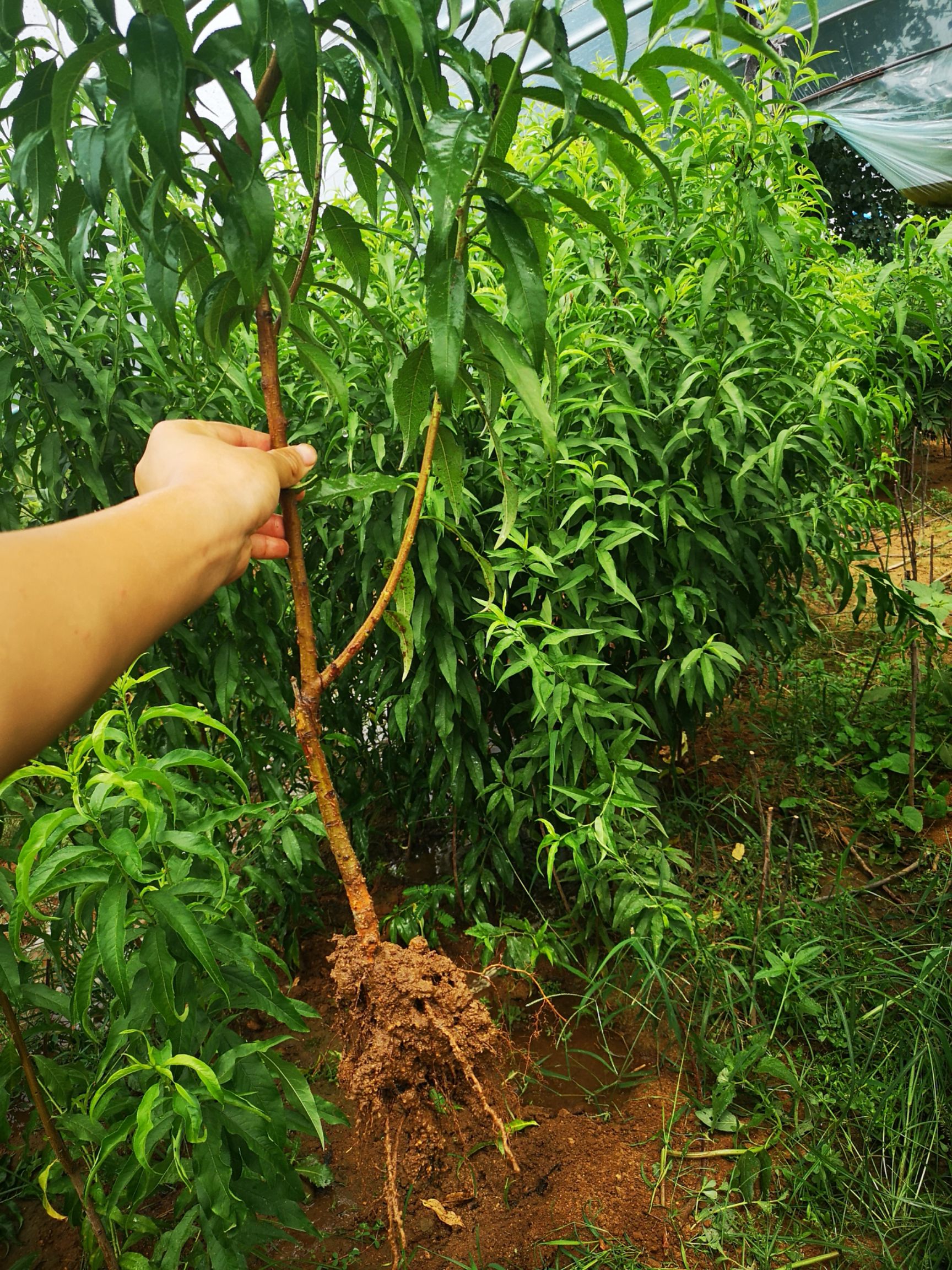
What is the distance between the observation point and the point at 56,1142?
4.13 feet

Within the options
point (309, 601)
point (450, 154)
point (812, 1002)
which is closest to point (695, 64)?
point (450, 154)

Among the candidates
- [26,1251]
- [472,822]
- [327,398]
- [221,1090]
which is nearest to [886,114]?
[327,398]

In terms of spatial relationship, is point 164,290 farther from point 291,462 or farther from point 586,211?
point 586,211

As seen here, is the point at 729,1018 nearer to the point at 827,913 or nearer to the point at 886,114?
the point at 827,913

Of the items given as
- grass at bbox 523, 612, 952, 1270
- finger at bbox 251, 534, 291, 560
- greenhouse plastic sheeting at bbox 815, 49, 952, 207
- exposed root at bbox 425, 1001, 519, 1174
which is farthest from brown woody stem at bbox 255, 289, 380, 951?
greenhouse plastic sheeting at bbox 815, 49, 952, 207

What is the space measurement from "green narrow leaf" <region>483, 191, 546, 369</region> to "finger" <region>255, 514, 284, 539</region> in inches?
19.3

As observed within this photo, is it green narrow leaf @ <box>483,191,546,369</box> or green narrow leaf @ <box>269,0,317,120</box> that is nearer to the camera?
green narrow leaf @ <box>269,0,317,120</box>

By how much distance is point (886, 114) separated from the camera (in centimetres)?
517

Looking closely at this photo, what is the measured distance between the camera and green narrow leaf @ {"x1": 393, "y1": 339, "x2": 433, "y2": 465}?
98cm

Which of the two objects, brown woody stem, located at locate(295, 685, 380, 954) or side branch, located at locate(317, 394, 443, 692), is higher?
side branch, located at locate(317, 394, 443, 692)

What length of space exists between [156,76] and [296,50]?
13 cm

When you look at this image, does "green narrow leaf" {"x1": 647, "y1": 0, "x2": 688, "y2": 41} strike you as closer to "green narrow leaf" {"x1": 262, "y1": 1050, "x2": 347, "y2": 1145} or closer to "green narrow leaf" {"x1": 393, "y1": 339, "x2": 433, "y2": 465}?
"green narrow leaf" {"x1": 393, "y1": 339, "x2": 433, "y2": 465}

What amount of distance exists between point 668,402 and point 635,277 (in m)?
0.31

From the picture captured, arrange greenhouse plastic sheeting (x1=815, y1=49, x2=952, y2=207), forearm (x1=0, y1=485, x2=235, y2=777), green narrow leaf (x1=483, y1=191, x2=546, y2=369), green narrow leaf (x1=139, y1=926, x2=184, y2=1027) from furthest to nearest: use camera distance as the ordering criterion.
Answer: greenhouse plastic sheeting (x1=815, y1=49, x2=952, y2=207)
green narrow leaf (x1=139, y1=926, x2=184, y2=1027)
green narrow leaf (x1=483, y1=191, x2=546, y2=369)
forearm (x1=0, y1=485, x2=235, y2=777)
